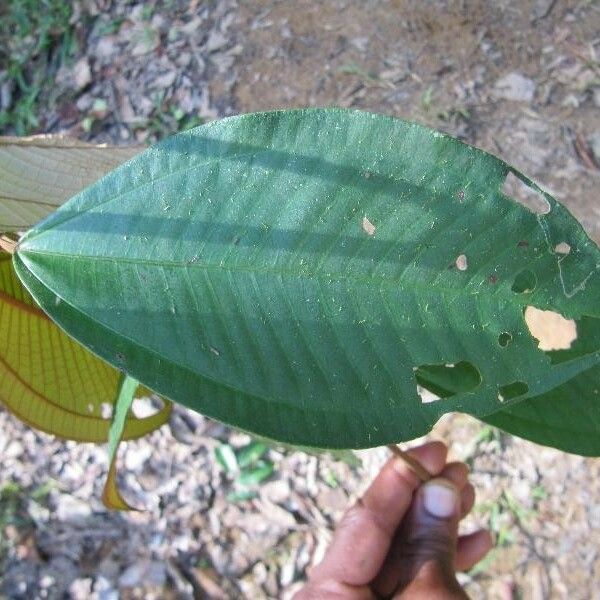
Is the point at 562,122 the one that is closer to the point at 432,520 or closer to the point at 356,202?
the point at 432,520

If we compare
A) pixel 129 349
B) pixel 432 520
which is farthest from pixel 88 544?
pixel 129 349

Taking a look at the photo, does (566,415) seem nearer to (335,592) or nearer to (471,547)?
(335,592)

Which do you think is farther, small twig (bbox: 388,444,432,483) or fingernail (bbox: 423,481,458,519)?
fingernail (bbox: 423,481,458,519)

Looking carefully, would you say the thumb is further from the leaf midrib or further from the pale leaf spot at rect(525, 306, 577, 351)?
the leaf midrib

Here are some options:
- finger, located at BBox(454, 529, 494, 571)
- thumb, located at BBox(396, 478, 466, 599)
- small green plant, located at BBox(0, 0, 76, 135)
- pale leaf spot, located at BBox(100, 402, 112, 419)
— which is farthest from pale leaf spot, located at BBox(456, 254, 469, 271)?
small green plant, located at BBox(0, 0, 76, 135)

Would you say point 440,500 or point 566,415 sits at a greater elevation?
point 566,415

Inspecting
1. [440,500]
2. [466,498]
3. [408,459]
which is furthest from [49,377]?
[466,498]
